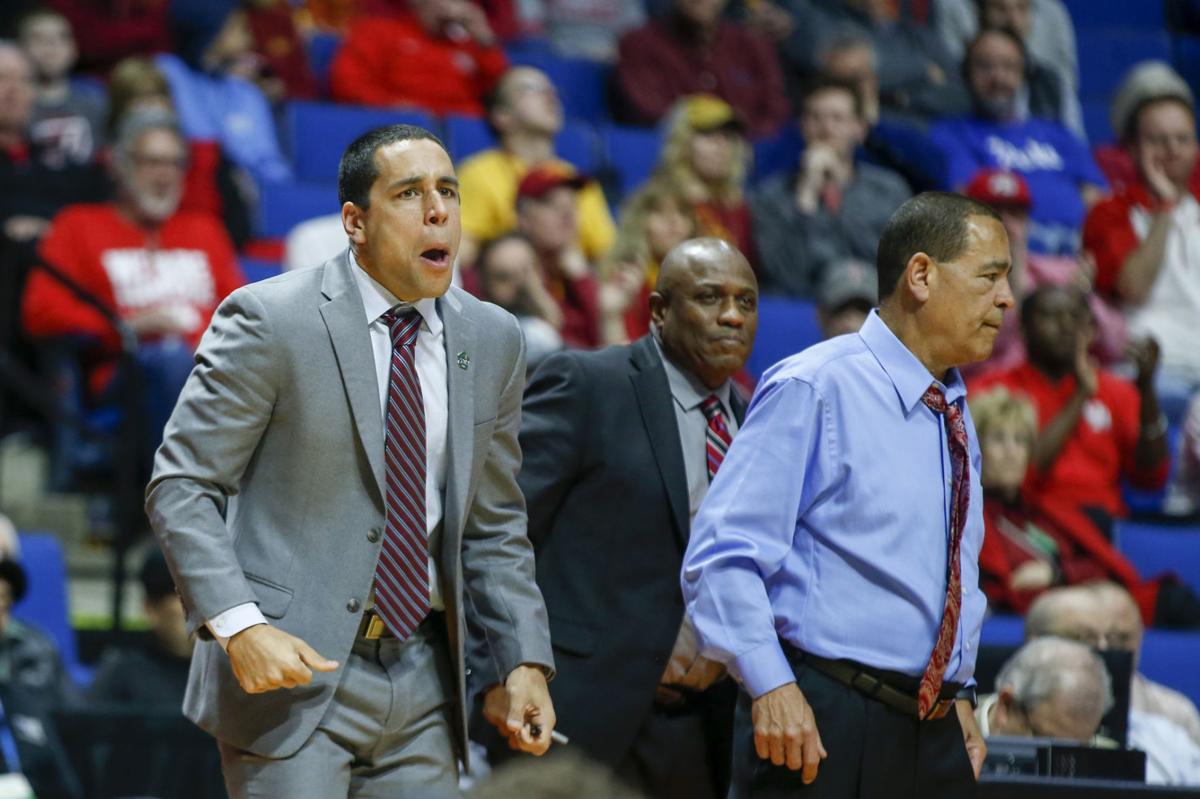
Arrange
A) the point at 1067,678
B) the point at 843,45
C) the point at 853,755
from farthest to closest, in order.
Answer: the point at 843,45, the point at 1067,678, the point at 853,755

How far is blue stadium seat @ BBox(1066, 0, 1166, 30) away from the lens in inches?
428

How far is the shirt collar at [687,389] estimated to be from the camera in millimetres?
4043

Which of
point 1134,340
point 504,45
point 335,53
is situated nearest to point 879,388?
point 1134,340

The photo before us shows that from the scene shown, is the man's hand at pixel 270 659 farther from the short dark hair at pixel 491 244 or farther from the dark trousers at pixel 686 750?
the short dark hair at pixel 491 244

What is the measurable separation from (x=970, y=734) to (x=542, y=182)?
4157mm

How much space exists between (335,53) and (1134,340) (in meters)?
3.80

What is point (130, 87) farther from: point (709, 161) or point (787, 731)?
point (787, 731)

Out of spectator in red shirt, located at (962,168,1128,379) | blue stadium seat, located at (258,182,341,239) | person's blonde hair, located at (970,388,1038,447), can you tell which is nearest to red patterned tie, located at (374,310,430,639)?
person's blonde hair, located at (970,388,1038,447)

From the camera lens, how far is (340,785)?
9.58ft

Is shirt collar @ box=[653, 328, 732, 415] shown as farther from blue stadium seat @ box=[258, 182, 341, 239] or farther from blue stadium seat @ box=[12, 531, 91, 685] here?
blue stadium seat @ box=[258, 182, 341, 239]

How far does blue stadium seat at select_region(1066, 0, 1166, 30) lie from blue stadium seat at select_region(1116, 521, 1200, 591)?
460cm

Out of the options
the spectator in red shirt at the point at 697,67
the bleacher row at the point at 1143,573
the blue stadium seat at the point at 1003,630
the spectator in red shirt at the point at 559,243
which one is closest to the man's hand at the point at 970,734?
the bleacher row at the point at 1143,573

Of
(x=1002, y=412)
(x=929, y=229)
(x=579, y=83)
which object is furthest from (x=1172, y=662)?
(x=579, y=83)

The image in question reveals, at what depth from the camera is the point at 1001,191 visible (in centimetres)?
811
